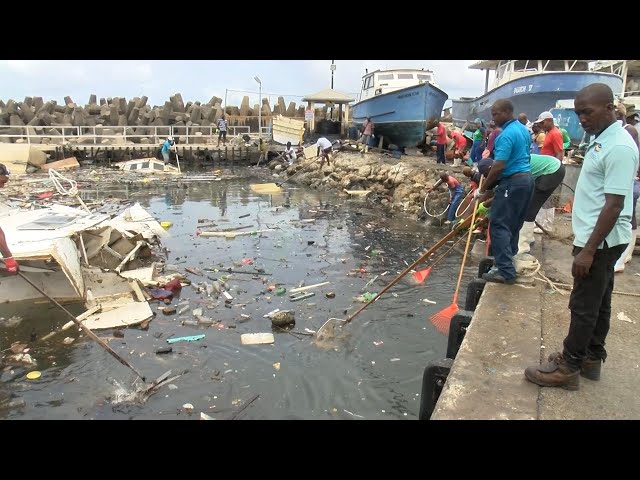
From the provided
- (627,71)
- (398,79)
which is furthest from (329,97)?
(627,71)

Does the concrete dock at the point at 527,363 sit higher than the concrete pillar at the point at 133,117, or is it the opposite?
the concrete pillar at the point at 133,117

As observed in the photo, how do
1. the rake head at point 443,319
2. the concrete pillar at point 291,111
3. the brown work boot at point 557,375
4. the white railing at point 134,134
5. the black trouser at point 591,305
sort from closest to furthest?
the black trouser at point 591,305 → the brown work boot at point 557,375 → the rake head at point 443,319 → the white railing at point 134,134 → the concrete pillar at point 291,111

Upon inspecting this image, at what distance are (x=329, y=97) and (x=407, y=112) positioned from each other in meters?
11.1

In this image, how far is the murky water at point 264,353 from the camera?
16.0 feet

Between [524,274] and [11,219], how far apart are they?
8.16 m

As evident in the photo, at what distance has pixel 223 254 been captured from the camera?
32.8ft

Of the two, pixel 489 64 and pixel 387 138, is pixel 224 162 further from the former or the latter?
pixel 489 64

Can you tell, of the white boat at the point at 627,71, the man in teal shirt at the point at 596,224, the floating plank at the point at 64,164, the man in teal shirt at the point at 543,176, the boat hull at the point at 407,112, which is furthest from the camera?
the floating plank at the point at 64,164

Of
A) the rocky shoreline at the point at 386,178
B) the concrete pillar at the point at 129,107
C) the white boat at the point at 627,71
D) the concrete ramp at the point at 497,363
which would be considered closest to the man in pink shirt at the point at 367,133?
the rocky shoreline at the point at 386,178

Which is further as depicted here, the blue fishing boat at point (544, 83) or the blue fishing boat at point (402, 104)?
the blue fishing boat at point (402, 104)

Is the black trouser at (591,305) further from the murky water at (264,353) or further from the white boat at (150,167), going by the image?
the white boat at (150,167)

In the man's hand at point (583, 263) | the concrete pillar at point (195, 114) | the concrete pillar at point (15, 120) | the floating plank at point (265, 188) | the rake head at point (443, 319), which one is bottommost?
the rake head at point (443, 319)

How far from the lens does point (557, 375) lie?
2.92 metres

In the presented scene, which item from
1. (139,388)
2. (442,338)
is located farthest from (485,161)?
(139,388)
